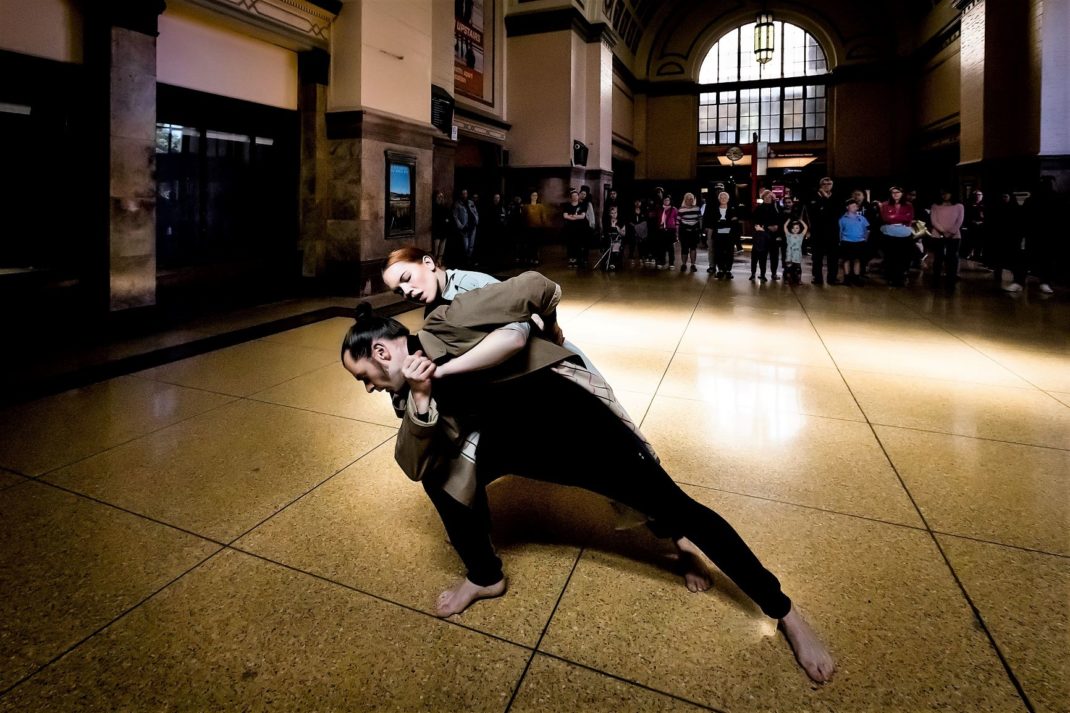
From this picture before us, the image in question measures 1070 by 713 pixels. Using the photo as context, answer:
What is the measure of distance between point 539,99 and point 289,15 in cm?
979

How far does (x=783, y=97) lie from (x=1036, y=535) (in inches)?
1051

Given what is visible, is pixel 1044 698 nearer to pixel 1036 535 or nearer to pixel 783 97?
pixel 1036 535

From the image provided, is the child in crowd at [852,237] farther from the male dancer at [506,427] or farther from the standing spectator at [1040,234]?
the male dancer at [506,427]

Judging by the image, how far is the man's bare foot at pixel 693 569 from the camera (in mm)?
2064

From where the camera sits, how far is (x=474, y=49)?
591 inches

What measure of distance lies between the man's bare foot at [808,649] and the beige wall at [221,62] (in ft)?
26.2

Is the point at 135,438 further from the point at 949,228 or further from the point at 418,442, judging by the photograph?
the point at 949,228

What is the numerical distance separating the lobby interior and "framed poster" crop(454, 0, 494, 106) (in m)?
4.95

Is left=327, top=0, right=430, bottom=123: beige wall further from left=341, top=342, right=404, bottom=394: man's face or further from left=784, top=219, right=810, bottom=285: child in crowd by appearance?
left=341, top=342, right=404, bottom=394: man's face

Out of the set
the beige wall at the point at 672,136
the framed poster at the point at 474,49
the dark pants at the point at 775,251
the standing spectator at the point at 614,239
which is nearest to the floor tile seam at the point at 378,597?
the dark pants at the point at 775,251

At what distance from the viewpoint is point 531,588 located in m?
2.08

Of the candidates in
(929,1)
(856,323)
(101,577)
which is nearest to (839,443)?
(101,577)

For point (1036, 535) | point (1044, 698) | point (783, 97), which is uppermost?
point (783, 97)

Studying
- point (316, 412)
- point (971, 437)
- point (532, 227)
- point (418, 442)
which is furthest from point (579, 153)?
point (418, 442)
